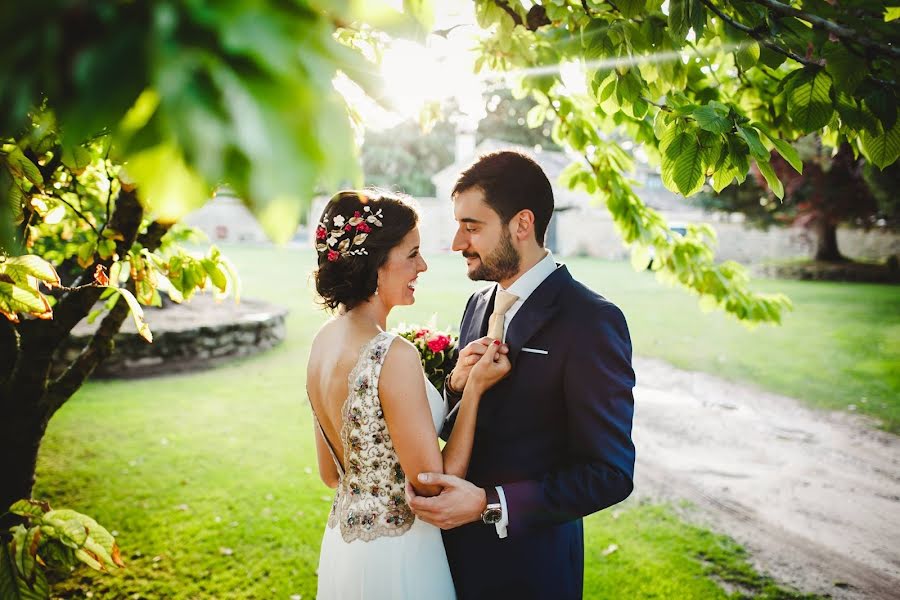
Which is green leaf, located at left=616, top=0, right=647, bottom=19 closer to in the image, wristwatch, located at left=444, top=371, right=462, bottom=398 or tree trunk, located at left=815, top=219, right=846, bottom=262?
wristwatch, located at left=444, top=371, right=462, bottom=398

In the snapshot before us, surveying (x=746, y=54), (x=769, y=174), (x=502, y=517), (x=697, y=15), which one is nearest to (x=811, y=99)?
(x=769, y=174)

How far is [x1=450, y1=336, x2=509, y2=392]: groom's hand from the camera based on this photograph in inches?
100

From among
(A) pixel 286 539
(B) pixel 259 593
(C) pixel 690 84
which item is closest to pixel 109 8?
(C) pixel 690 84

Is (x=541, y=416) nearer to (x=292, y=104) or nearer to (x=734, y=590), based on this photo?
(x=292, y=104)

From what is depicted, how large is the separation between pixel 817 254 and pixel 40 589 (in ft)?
119

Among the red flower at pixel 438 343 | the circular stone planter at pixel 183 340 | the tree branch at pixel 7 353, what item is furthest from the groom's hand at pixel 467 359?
the circular stone planter at pixel 183 340

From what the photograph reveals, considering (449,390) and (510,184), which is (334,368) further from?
(510,184)

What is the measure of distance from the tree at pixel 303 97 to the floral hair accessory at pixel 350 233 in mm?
805

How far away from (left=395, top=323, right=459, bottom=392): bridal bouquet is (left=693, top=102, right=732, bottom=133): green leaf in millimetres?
1688

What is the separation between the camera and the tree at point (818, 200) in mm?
23453

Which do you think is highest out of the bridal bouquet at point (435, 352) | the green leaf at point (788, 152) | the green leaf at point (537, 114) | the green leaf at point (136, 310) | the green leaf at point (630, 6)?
the green leaf at point (537, 114)

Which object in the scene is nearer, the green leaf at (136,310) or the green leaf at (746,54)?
the green leaf at (746,54)

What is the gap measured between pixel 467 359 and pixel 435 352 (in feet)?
1.51

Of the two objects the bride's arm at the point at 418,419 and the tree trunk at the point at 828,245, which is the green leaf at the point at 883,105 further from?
the tree trunk at the point at 828,245
